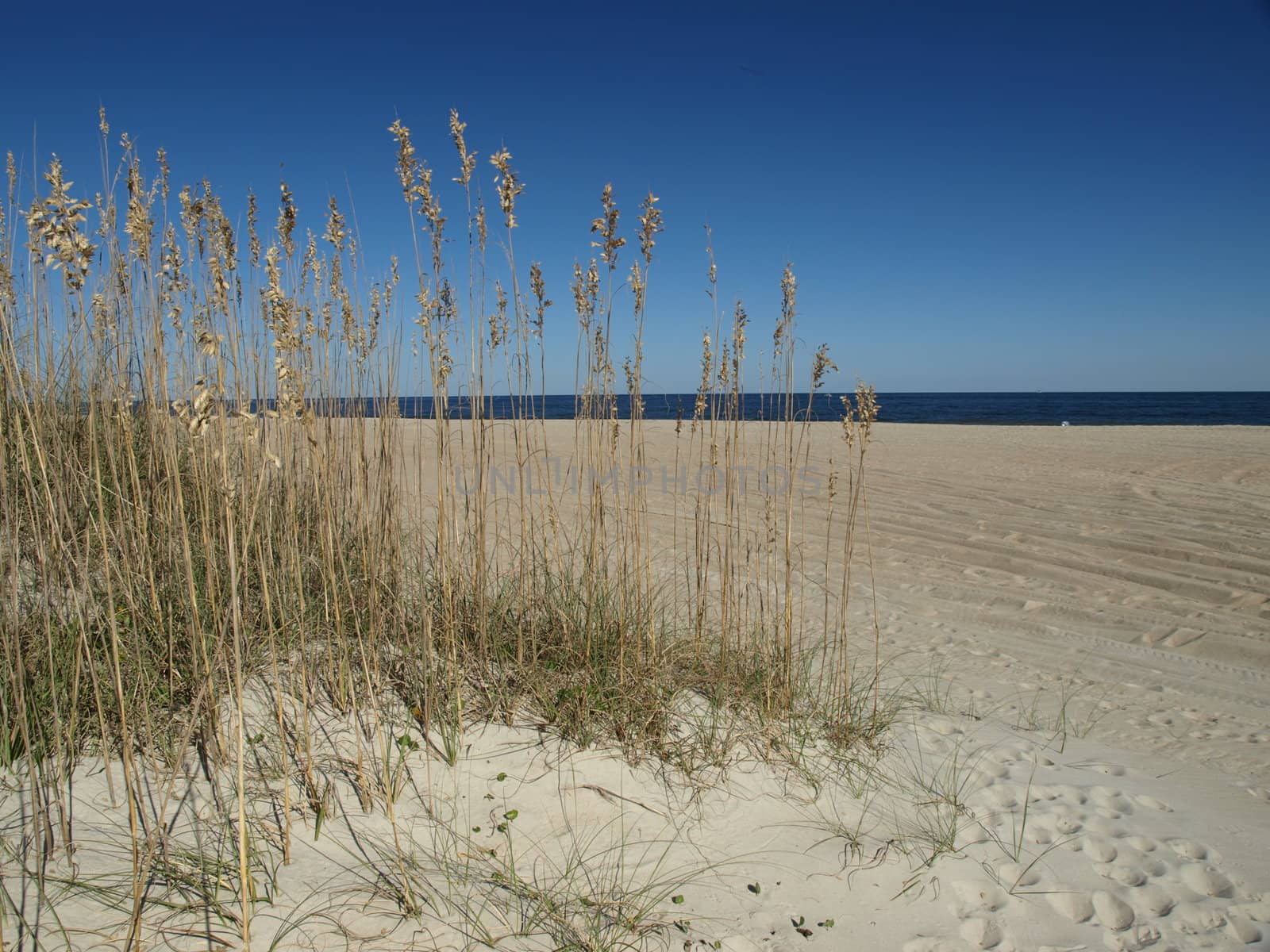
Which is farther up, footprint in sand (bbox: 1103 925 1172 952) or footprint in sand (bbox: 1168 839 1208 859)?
footprint in sand (bbox: 1168 839 1208 859)

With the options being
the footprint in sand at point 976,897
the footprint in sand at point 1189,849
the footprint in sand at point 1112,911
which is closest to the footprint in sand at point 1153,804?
the footprint in sand at point 1189,849

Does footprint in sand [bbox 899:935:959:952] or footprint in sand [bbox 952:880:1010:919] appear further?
footprint in sand [bbox 952:880:1010:919]

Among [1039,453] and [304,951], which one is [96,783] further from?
[1039,453]

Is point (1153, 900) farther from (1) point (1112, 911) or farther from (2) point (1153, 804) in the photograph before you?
(2) point (1153, 804)

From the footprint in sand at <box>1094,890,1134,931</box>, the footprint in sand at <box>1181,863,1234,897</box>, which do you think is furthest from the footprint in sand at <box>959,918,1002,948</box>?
the footprint in sand at <box>1181,863,1234,897</box>

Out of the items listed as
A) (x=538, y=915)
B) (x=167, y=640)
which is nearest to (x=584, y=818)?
(x=538, y=915)

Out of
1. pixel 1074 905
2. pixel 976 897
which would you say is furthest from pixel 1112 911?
pixel 976 897

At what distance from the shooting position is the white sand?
1.60 metres

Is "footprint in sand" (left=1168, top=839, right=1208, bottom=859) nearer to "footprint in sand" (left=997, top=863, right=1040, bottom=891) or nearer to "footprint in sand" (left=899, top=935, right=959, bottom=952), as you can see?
"footprint in sand" (left=997, top=863, right=1040, bottom=891)

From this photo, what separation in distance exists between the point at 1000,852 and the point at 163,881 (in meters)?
2.17

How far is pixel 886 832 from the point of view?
6.68 feet

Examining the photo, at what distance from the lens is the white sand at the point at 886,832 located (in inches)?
63.0

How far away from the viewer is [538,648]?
2.55 meters

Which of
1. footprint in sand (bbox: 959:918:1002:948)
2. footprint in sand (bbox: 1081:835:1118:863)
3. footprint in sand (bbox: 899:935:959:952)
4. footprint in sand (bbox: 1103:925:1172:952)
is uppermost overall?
footprint in sand (bbox: 1081:835:1118:863)
